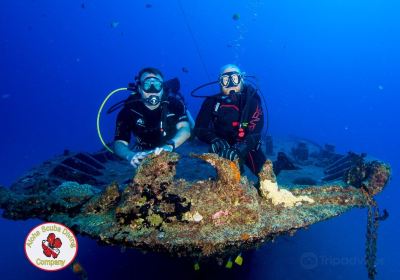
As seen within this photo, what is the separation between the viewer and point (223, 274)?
645 cm

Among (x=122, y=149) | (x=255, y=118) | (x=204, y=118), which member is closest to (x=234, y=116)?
(x=255, y=118)

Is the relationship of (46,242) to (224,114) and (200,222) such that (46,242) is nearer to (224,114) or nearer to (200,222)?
(200,222)

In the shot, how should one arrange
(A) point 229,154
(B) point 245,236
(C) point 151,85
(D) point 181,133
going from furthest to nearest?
(D) point 181,133, (C) point 151,85, (A) point 229,154, (B) point 245,236

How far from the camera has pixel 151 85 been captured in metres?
5.28

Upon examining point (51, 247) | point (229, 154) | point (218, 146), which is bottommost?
point (51, 247)

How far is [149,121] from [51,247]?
305cm

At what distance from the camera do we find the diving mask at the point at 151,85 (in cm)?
525

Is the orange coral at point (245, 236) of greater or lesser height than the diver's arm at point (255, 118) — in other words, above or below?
below

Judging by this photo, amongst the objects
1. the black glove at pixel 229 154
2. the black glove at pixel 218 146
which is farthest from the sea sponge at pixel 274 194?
the black glove at pixel 218 146

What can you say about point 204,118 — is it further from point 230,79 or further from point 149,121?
point 149,121

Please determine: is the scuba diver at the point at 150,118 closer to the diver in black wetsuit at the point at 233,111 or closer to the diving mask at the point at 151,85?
the diving mask at the point at 151,85

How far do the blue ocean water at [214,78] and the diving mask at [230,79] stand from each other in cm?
353

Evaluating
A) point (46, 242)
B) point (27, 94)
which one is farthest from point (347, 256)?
point (27, 94)

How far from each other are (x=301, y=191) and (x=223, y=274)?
3.66 m
